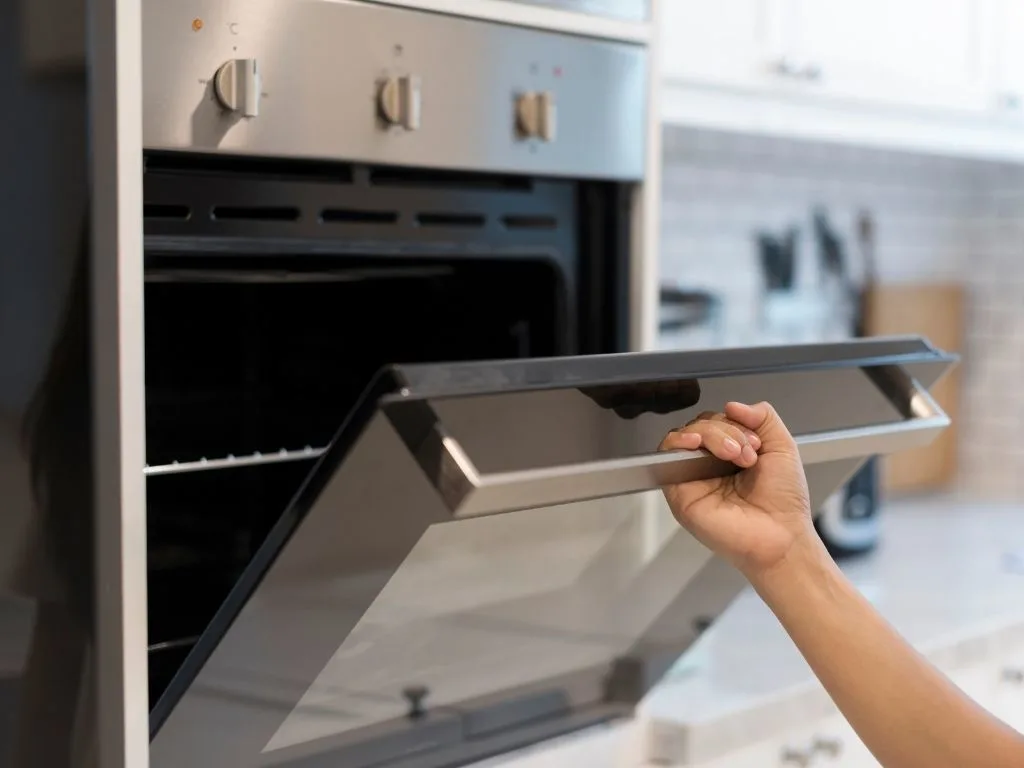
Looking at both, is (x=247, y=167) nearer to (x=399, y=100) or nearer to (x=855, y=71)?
(x=399, y=100)

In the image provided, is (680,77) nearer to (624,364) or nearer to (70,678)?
(624,364)

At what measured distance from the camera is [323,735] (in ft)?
3.81

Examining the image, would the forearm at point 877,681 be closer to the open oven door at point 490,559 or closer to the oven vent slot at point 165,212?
the open oven door at point 490,559

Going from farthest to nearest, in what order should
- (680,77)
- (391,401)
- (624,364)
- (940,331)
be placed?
(940,331) < (680,77) < (624,364) < (391,401)

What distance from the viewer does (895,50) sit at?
6.40ft

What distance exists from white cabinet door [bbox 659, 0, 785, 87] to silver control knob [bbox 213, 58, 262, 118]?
0.68m

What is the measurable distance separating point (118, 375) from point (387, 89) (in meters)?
0.33

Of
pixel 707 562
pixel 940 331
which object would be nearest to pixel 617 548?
pixel 707 562

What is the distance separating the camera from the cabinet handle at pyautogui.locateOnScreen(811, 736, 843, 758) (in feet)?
5.14

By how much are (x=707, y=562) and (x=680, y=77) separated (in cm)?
60

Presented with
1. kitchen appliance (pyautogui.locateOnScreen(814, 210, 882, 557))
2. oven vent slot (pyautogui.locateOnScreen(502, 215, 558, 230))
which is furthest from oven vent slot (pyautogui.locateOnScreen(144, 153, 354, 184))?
kitchen appliance (pyautogui.locateOnScreen(814, 210, 882, 557))

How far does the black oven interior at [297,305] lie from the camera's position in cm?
107

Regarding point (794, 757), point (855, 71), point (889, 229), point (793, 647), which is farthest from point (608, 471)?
point (889, 229)

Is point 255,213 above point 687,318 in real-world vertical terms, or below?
above
